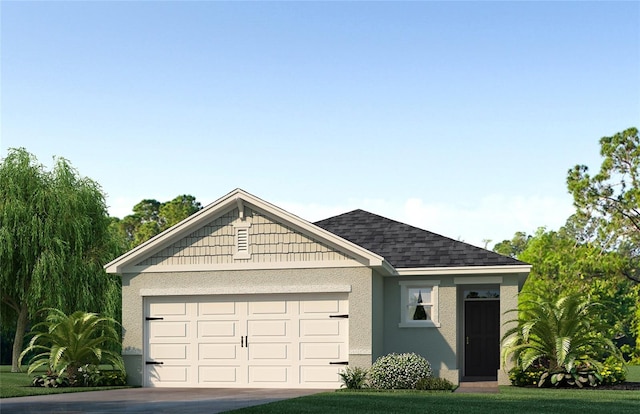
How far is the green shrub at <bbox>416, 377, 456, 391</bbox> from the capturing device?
21000 mm

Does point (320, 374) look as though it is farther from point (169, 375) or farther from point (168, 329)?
point (168, 329)

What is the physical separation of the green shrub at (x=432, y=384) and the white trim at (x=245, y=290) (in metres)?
2.82

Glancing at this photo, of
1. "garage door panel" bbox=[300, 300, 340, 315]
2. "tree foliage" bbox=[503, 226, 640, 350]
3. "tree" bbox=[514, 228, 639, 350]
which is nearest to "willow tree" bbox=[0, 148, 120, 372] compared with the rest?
"garage door panel" bbox=[300, 300, 340, 315]

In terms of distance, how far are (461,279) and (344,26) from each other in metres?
7.72

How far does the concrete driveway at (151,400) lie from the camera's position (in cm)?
1550

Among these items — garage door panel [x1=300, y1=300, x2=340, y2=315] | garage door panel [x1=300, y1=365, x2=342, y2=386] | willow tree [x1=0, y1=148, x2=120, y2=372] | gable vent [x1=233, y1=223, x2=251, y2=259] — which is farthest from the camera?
willow tree [x1=0, y1=148, x2=120, y2=372]

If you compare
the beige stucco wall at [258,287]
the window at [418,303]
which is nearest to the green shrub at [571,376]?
the window at [418,303]

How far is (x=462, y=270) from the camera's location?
23.2 metres

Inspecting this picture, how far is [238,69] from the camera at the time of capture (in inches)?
1057

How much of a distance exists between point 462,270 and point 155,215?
183 feet

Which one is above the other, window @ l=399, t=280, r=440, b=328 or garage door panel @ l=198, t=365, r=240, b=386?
window @ l=399, t=280, r=440, b=328

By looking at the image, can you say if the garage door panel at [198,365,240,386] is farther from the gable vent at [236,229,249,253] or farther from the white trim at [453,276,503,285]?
the white trim at [453,276,503,285]

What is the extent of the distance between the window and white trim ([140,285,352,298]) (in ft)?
8.32

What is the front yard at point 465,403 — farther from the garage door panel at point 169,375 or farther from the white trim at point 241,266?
the garage door panel at point 169,375
